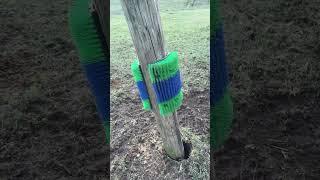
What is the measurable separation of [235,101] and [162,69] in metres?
1.37

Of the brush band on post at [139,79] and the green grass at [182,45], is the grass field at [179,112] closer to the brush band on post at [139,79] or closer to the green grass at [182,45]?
the green grass at [182,45]

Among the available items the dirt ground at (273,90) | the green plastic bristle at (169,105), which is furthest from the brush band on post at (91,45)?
the dirt ground at (273,90)

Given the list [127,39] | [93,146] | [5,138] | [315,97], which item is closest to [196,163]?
[93,146]

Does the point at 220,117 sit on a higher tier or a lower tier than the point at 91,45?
lower

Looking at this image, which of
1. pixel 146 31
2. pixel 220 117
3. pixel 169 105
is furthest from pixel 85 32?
pixel 220 117

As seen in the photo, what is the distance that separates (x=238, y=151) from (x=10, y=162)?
63.9 inches

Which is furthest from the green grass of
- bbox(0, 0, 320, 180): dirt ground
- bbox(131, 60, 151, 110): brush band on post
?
bbox(131, 60, 151, 110): brush band on post

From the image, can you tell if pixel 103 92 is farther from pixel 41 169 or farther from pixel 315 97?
pixel 315 97

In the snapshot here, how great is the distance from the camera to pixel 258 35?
3.91m

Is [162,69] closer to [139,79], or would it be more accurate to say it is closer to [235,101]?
[139,79]

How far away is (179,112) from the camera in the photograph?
9.22 feet

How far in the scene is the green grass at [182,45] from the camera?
129 inches

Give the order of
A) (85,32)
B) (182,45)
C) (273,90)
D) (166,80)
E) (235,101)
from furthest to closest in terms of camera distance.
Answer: (182,45) < (273,90) < (235,101) < (166,80) < (85,32)

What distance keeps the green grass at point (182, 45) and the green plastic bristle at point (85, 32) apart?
1.31 meters
